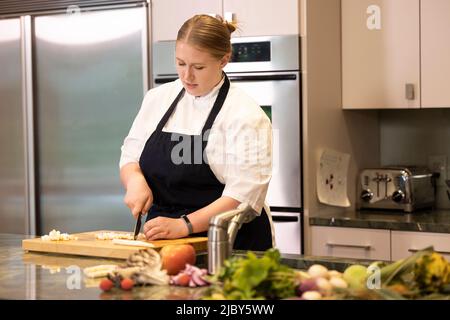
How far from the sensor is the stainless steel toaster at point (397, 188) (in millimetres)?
3646

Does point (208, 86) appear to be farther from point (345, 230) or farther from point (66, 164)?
point (66, 164)

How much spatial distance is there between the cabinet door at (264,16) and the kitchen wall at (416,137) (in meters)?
0.98

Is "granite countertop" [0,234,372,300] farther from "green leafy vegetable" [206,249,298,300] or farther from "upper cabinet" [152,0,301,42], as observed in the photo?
"upper cabinet" [152,0,301,42]

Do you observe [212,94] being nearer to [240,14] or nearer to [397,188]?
[240,14]

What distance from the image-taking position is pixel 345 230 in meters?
3.46

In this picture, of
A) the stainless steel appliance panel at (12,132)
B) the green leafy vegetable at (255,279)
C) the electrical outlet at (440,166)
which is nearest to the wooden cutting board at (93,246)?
the green leafy vegetable at (255,279)

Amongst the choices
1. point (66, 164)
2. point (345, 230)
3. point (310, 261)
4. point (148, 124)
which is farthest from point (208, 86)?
point (66, 164)

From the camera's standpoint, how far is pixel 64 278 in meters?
1.94

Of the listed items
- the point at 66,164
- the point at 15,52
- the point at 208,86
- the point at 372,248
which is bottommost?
the point at 372,248

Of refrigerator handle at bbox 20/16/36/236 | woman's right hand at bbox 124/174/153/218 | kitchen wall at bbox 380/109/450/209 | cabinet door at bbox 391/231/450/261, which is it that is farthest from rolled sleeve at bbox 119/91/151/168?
kitchen wall at bbox 380/109/450/209

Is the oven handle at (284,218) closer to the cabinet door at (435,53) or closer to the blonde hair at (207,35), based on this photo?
the cabinet door at (435,53)
